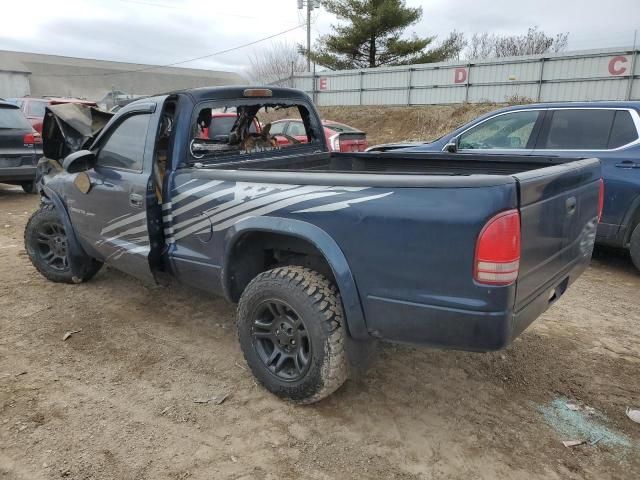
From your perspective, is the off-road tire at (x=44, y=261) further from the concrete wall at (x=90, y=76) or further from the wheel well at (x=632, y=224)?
the concrete wall at (x=90, y=76)

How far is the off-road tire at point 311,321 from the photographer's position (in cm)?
266

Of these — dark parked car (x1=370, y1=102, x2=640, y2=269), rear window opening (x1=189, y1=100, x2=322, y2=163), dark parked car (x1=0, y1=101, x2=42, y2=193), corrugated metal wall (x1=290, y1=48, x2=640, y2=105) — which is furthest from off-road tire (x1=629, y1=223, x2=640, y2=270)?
corrugated metal wall (x1=290, y1=48, x2=640, y2=105)

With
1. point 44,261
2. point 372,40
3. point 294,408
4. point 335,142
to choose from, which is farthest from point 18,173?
point 372,40

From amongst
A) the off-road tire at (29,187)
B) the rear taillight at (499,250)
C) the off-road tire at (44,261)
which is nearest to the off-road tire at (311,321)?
the rear taillight at (499,250)

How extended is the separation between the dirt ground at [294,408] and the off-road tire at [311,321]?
16 centimetres

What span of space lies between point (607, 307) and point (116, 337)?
13.7 feet

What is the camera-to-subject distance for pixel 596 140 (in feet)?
17.5

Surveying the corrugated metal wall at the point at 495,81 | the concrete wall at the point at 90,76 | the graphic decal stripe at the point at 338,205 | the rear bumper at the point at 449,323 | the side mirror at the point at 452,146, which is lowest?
the rear bumper at the point at 449,323

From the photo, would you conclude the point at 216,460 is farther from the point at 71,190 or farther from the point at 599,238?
the point at 599,238

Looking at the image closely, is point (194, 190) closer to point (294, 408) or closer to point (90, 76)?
point (294, 408)

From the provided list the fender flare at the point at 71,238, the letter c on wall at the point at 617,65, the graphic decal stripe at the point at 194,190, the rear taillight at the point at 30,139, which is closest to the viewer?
the graphic decal stripe at the point at 194,190

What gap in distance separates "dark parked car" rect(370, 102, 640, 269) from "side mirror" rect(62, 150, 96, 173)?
13.1 ft

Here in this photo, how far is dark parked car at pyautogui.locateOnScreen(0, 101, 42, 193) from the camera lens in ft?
28.3

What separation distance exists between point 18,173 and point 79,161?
→ 6.02 m
